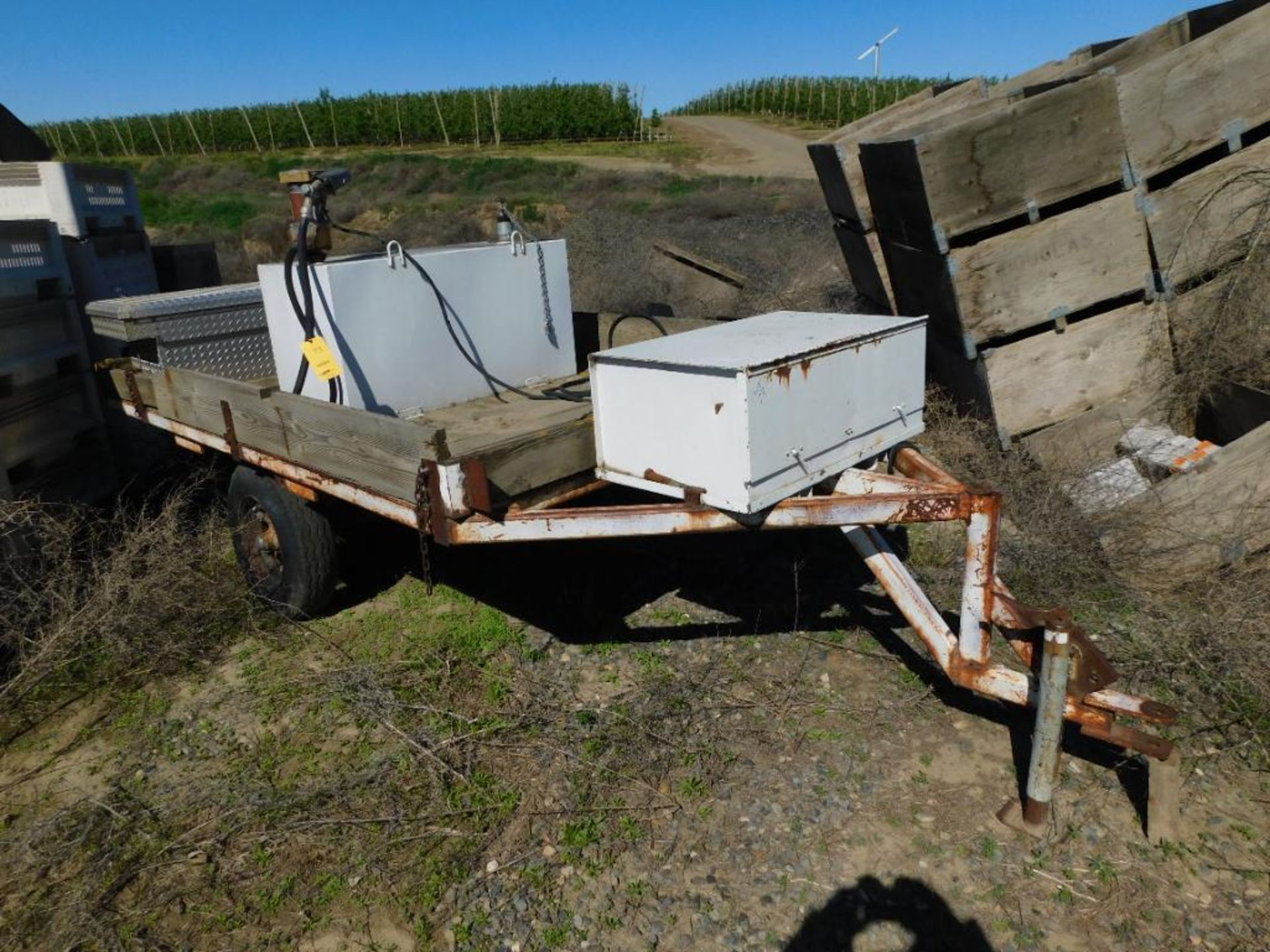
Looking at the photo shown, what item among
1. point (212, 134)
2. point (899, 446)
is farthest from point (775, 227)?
point (212, 134)

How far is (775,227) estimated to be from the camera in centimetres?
1464

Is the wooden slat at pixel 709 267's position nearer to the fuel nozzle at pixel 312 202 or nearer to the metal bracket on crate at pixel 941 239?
the metal bracket on crate at pixel 941 239

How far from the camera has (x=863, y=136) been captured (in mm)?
5902

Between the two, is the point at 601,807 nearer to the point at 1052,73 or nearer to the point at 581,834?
the point at 581,834

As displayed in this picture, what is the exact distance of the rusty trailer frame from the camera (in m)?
2.62

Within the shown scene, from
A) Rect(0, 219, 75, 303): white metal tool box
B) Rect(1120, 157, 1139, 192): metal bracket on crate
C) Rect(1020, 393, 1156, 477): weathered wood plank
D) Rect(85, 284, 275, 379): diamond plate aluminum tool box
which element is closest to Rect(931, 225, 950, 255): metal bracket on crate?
Rect(1120, 157, 1139, 192): metal bracket on crate

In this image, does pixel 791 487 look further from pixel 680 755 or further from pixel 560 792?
pixel 560 792

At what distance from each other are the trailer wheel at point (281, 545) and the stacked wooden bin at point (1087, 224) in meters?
3.26

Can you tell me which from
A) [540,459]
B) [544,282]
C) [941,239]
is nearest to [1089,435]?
[941,239]

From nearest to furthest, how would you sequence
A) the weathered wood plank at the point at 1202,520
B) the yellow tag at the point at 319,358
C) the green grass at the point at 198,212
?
1. the yellow tag at the point at 319,358
2. the weathered wood plank at the point at 1202,520
3. the green grass at the point at 198,212

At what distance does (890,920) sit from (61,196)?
6.09 m

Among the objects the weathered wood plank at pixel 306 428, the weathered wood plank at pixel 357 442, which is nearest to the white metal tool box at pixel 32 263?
the weathered wood plank at pixel 306 428

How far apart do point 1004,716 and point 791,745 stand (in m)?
0.83

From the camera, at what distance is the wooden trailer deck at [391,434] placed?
2900mm
